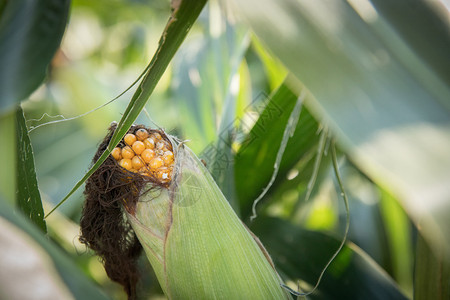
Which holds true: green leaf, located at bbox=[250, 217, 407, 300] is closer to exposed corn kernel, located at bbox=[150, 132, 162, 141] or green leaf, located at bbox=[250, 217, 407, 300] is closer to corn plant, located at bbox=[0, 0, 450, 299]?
corn plant, located at bbox=[0, 0, 450, 299]

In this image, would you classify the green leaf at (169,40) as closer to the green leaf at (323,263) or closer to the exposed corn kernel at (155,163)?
the exposed corn kernel at (155,163)

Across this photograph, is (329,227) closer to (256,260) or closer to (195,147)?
(195,147)

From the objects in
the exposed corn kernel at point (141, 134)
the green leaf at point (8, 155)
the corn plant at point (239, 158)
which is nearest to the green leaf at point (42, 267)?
the corn plant at point (239, 158)

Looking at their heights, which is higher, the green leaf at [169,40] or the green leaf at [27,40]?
the green leaf at [27,40]

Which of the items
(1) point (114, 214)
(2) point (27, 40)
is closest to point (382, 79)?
(2) point (27, 40)


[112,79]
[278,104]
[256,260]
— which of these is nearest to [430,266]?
[256,260]

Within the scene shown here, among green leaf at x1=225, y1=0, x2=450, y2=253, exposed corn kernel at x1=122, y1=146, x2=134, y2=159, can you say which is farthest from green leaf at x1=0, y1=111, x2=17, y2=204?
green leaf at x1=225, y1=0, x2=450, y2=253
